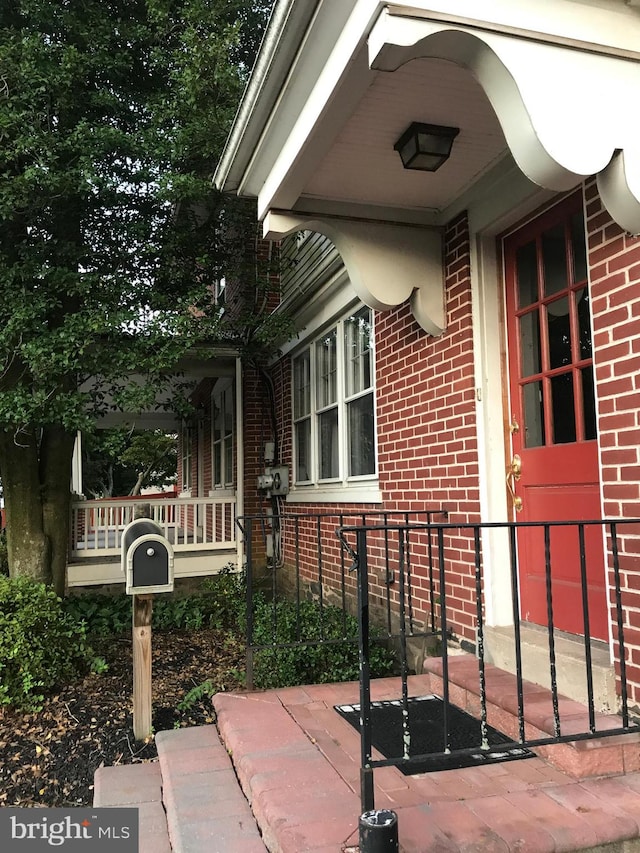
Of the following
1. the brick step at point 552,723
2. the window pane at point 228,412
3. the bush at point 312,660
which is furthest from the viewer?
the window pane at point 228,412

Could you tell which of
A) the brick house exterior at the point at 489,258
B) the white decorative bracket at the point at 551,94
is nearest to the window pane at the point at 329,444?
the brick house exterior at the point at 489,258

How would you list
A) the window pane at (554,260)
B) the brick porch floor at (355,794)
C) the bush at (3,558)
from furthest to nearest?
the bush at (3,558)
the window pane at (554,260)
the brick porch floor at (355,794)

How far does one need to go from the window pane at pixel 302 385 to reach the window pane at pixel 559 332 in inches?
157

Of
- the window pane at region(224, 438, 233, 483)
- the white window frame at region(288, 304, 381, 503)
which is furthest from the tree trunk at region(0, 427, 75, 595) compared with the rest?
the window pane at region(224, 438, 233, 483)

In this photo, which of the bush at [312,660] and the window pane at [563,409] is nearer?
the window pane at [563,409]

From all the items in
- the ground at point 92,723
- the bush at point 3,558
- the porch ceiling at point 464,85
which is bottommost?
the ground at point 92,723

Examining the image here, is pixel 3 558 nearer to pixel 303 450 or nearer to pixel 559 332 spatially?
pixel 303 450

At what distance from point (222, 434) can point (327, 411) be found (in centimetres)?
430

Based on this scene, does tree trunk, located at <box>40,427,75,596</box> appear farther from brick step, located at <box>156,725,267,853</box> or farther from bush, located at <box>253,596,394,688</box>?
brick step, located at <box>156,725,267,853</box>

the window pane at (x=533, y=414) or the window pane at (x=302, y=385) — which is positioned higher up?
the window pane at (x=302, y=385)

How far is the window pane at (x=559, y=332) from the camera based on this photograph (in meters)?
3.26

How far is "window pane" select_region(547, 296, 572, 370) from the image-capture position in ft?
10.7

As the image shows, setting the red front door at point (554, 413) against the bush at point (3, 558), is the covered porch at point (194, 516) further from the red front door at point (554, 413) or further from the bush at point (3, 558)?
the red front door at point (554, 413)

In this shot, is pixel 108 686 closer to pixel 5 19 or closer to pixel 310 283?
pixel 310 283
